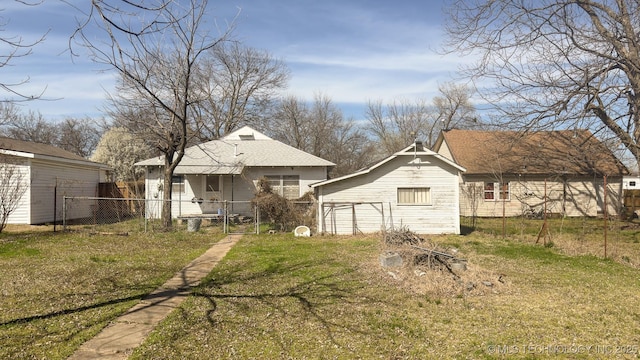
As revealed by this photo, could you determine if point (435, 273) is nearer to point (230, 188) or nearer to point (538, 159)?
point (230, 188)

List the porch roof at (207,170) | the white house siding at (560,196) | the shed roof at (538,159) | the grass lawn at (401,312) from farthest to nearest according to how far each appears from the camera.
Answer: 1. the white house siding at (560,196)
2. the shed roof at (538,159)
3. the porch roof at (207,170)
4. the grass lawn at (401,312)

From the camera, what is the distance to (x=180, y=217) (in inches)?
773

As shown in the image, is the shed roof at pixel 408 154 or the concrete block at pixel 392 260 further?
the shed roof at pixel 408 154

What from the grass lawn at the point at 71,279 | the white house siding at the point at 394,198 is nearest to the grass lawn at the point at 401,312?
the grass lawn at the point at 71,279

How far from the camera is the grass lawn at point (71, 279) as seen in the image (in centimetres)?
562

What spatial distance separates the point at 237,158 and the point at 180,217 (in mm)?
4840

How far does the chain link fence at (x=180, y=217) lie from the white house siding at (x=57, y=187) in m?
0.30

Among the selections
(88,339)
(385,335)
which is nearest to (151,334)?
(88,339)

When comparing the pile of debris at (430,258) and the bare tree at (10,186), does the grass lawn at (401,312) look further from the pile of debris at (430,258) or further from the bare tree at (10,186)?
the bare tree at (10,186)

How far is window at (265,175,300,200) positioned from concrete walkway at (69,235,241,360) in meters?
12.1

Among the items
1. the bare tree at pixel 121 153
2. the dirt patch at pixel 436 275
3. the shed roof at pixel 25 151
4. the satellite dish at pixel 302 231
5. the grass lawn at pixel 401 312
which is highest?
the bare tree at pixel 121 153

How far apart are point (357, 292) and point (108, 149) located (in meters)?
34.0

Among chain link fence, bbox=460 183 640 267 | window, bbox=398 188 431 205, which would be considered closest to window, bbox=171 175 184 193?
window, bbox=398 188 431 205

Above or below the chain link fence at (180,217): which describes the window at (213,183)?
above
